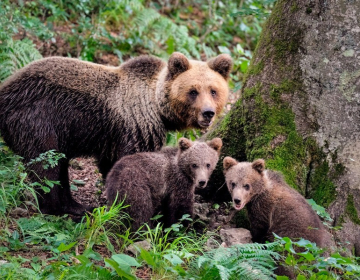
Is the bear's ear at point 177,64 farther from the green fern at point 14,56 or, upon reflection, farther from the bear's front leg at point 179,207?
the green fern at point 14,56

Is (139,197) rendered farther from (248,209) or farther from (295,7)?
(295,7)

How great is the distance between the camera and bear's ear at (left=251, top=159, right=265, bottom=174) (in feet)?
20.9

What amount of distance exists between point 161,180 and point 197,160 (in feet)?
1.68

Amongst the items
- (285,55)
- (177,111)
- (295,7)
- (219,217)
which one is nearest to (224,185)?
(219,217)

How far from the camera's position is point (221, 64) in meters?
7.91

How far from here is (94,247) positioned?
6293mm

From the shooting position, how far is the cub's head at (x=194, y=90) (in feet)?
24.9

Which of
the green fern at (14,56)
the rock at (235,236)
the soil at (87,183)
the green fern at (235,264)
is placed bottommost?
the soil at (87,183)

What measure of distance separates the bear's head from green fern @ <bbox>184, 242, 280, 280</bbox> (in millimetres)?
1477

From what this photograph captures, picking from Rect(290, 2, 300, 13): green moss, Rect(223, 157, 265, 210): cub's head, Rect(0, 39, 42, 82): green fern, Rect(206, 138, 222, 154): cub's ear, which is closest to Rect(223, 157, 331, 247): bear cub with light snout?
Rect(223, 157, 265, 210): cub's head

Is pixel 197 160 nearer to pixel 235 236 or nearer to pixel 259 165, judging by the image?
pixel 259 165

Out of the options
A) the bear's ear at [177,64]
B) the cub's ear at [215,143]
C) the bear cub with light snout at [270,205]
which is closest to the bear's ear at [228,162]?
the bear cub with light snout at [270,205]

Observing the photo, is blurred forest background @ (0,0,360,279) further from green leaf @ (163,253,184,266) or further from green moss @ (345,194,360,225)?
green moss @ (345,194,360,225)

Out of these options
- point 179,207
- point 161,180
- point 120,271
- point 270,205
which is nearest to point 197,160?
point 161,180
